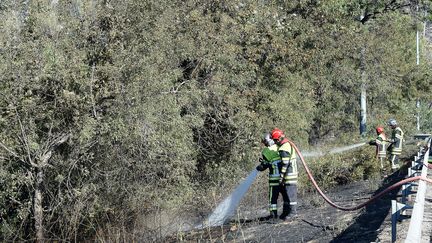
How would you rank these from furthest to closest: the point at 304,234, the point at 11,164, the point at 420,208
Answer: the point at 11,164, the point at 304,234, the point at 420,208

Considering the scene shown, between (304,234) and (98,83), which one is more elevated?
(98,83)

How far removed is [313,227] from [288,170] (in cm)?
108

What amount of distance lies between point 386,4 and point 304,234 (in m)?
25.2

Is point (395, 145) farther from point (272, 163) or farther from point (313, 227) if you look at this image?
point (313, 227)

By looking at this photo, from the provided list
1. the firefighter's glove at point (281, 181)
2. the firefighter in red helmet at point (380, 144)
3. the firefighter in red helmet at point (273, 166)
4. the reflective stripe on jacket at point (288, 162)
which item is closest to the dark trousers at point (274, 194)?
the firefighter in red helmet at point (273, 166)

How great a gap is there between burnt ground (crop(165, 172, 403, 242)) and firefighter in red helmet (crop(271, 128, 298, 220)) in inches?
13.6

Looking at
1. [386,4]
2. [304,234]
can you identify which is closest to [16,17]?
[304,234]

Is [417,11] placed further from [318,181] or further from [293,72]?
[318,181]

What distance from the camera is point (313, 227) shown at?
11141mm

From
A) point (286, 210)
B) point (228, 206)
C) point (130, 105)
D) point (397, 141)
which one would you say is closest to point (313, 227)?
point (286, 210)

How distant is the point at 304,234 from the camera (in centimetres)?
1064

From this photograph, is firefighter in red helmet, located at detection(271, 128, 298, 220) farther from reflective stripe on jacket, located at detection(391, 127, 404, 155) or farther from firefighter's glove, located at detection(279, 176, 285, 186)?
reflective stripe on jacket, located at detection(391, 127, 404, 155)

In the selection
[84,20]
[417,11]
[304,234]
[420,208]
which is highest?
[417,11]

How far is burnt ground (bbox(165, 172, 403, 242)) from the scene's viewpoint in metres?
10.2
